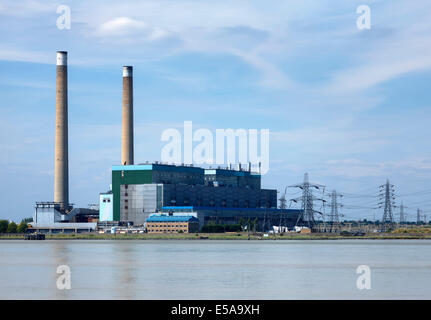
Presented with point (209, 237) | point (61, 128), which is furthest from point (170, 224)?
point (61, 128)

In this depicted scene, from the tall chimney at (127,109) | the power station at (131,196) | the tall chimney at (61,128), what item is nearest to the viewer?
the tall chimney at (61,128)

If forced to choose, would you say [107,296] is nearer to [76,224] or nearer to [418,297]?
[418,297]

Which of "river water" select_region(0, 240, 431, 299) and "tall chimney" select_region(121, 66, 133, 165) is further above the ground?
"tall chimney" select_region(121, 66, 133, 165)

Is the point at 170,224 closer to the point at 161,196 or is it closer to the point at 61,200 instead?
the point at 161,196

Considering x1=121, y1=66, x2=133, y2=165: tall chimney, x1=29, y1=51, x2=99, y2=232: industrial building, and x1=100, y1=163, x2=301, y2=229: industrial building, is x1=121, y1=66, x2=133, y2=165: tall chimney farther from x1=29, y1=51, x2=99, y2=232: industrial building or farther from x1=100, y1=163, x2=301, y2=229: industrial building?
x1=29, y1=51, x2=99, y2=232: industrial building

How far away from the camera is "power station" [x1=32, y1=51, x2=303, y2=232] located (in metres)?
158

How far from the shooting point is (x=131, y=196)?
576 feet

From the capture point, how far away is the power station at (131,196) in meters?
158

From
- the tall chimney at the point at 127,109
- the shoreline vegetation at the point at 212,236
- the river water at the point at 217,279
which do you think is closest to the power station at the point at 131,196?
the tall chimney at the point at 127,109

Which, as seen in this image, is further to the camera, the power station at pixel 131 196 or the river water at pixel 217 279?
the power station at pixel 131 196

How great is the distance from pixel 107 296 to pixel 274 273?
59.4 ft

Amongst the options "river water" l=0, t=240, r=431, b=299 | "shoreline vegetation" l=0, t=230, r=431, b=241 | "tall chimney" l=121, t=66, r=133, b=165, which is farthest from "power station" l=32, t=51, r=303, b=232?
"river water" l=0, t=240, r=431, b=299

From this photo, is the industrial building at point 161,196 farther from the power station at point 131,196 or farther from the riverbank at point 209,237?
the riverbank at point 209,237
